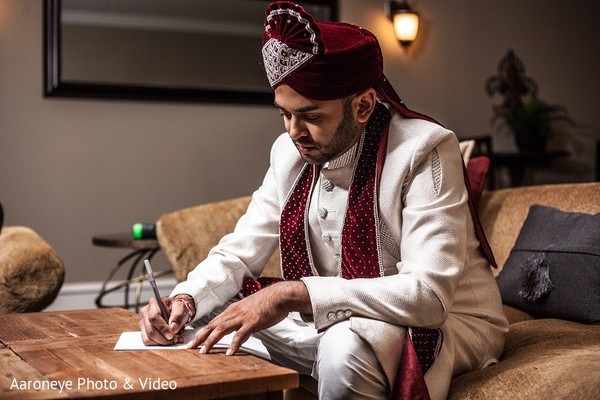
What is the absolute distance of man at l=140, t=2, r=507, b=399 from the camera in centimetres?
156

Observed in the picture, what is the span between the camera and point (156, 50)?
15.8 feet

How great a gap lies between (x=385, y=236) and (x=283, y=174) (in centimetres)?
35

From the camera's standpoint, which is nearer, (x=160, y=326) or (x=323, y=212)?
(x=160, y=326)

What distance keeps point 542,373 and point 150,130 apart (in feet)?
11.9

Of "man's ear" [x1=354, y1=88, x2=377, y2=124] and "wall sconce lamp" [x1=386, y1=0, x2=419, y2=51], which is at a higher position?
"wall sconce lamp" [x1=386, y1=0, x2=419, y2=51]

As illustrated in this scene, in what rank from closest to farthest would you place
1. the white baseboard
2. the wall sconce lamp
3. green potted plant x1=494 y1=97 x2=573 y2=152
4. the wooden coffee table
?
1. the wooden coffee table
2. the white baseboard
3. the wall sconce lamp
4. green potted plant x1=494 y1=97 x2=573 y2=152

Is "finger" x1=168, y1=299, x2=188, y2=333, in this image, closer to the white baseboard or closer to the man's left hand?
the man's left hand

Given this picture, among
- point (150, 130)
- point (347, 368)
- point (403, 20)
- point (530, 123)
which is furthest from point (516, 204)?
point (530, 123)

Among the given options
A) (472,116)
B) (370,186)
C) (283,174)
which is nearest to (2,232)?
(283,174)

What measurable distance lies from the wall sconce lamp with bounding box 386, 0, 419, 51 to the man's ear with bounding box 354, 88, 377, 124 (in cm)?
379

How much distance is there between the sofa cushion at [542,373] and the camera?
1525mm

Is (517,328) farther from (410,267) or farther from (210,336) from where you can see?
(210,336)

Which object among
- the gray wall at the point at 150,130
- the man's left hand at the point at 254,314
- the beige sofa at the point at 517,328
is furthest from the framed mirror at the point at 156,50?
the man's left hand at the point at 254,314

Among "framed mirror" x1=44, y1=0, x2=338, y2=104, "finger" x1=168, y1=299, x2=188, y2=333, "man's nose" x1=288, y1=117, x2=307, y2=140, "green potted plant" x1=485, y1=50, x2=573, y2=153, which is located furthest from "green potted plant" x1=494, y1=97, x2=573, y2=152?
"finger" x1=168, y1=299, x2=188, y2=333
